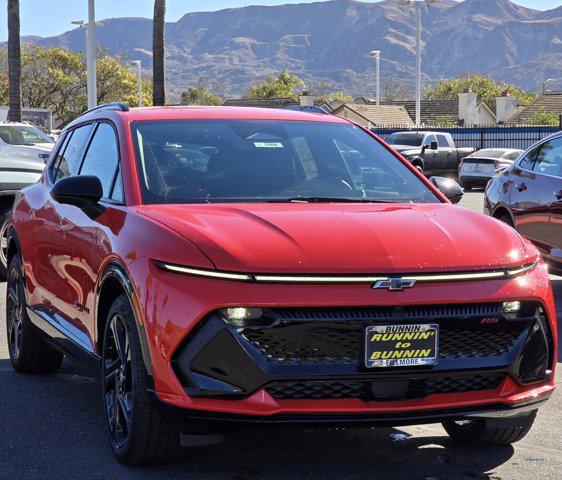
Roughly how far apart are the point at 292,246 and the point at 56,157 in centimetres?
311

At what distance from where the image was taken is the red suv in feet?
14.1

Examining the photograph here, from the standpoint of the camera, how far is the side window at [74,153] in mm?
6555

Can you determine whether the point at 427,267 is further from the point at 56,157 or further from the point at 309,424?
the point at 56,157

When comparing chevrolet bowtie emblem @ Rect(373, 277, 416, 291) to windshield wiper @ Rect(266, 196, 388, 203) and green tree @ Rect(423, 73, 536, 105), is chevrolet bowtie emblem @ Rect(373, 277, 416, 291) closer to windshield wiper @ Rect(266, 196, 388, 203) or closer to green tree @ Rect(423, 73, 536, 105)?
windshield wiper @ Rect(266, 196, 388, 203)

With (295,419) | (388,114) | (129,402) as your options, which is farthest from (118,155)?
(388,114)

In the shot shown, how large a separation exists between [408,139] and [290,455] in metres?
33.2

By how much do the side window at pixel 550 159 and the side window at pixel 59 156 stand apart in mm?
5436

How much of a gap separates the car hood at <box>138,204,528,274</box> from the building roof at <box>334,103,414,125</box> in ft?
303

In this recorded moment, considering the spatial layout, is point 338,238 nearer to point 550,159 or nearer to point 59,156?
point 59,156

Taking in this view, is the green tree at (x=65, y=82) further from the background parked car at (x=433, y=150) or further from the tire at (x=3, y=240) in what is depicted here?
the tire at (x=3, y=240)

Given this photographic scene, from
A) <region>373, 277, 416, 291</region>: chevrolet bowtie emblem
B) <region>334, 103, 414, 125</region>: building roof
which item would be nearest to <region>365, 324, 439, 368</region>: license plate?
<region>373, 277, 416, 291</region>: chevrolet bowtie emblem

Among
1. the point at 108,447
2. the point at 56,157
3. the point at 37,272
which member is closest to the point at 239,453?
the point at 108,447

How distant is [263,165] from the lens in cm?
570

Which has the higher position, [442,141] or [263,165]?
[263,165]
